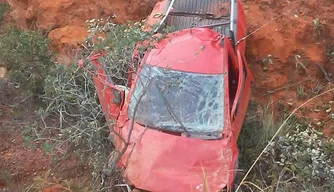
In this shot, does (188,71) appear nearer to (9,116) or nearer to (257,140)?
(257,140)

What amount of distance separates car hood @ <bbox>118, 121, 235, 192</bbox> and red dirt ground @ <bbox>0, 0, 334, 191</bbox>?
2.30 m

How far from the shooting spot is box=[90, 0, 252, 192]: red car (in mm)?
6102

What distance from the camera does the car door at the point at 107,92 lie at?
6.67m

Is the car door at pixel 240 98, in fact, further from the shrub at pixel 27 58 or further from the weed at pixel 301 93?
the shrub at pixel 27 58

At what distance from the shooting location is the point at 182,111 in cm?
646

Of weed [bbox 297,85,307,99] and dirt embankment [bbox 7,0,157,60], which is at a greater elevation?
dirt embankment [bbox 7,0,157,60]

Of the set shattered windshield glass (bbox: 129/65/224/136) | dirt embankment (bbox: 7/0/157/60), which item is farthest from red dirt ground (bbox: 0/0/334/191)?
shattered windshield glass (bbox: 129/65/224/136)

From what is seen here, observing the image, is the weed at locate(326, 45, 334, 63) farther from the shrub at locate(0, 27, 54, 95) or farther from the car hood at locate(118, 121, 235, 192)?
the shrub at locate(0, 27, 54, 95)

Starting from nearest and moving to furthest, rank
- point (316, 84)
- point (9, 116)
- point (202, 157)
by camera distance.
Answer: point (202, 157)
point (9, 116)
point (316, 84)

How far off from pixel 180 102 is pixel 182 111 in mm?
107

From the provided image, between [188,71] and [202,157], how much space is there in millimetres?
1043

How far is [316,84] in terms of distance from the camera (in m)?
8.71

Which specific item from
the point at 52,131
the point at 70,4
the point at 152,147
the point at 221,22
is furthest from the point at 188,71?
the point at 70,4

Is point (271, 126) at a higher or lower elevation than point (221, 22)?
lower
